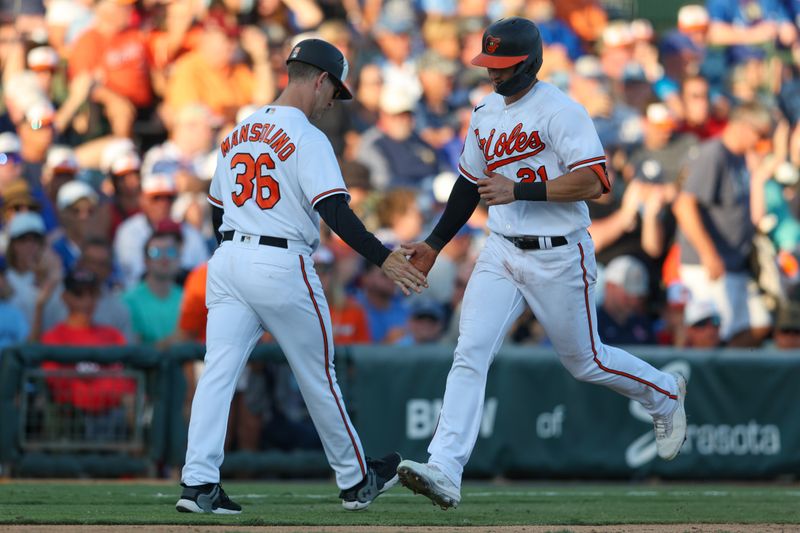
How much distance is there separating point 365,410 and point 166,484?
168 cm

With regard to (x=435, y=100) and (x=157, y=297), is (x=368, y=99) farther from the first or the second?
(x=157, y=297)

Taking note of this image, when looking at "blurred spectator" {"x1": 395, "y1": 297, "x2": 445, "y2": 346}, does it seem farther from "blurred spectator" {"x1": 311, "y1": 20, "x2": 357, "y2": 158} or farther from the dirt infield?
the dirt infield

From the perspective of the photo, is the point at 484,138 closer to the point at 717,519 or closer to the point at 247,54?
the point at 717,519

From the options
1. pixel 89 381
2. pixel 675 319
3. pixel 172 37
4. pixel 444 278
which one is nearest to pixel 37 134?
pixel 172 37

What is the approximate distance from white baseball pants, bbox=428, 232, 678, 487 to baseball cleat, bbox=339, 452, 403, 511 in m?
0.43

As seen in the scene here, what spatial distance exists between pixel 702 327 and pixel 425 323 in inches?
91.2

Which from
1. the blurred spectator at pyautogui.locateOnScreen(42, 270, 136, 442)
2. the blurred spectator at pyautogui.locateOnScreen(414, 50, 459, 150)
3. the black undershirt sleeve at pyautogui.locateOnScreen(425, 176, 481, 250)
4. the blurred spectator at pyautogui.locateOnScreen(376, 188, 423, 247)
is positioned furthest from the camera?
the blurred spectator at pyautogui.locateOnScreen(414, 50, 459, 150)

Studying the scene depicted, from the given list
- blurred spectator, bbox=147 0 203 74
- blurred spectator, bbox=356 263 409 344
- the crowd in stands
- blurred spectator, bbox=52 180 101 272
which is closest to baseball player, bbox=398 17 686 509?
the crowd in stands

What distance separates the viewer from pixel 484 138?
6809 mm

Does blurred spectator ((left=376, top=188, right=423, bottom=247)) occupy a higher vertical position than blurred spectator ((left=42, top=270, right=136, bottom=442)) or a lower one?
higher

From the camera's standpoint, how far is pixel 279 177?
6531 mm

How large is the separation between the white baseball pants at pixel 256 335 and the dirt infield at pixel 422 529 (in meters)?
0.64

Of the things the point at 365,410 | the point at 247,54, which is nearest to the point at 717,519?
the point at 365,410

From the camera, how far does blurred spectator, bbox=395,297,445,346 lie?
11.2m
